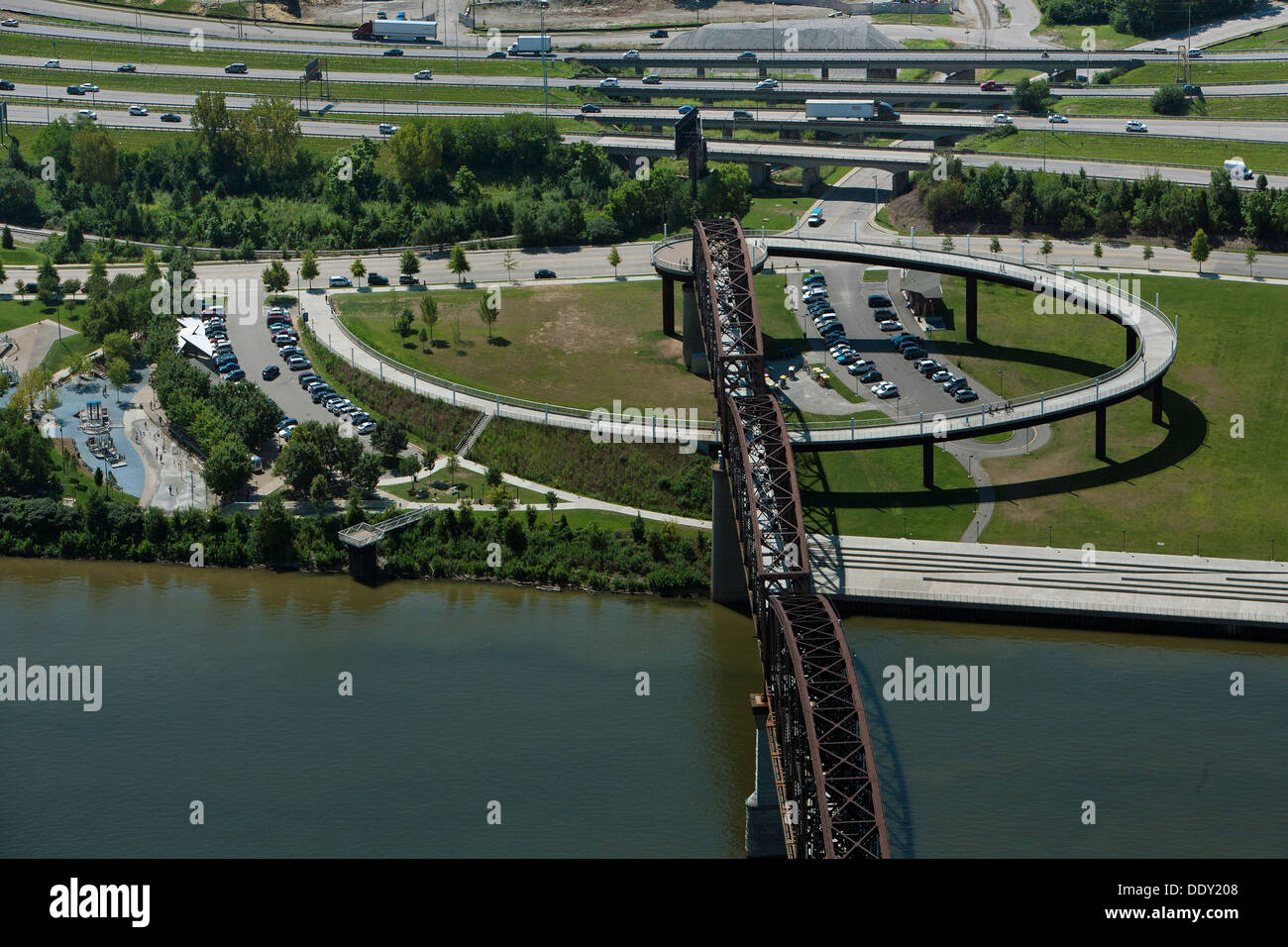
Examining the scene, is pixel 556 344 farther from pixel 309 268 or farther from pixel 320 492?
pixel 320 492

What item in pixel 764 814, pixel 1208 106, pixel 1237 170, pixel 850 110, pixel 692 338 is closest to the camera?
pixel 764 814

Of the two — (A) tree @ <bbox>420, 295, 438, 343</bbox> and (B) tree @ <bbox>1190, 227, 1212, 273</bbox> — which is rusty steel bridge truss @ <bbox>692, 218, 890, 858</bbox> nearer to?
(A) tree @ <bbox>420, 295, 438, 343</bbox>

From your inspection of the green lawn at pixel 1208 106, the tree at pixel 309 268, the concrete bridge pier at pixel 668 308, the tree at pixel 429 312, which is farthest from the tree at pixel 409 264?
the green lawn at pixel 1208 106

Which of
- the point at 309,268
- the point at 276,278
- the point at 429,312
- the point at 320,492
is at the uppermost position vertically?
the point at 309,268

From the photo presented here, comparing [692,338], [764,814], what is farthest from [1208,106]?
[764,814]

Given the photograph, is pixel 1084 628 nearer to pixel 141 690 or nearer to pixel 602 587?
pixel 602 587

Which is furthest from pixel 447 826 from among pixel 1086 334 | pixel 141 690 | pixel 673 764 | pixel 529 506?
pixel 1086 334
